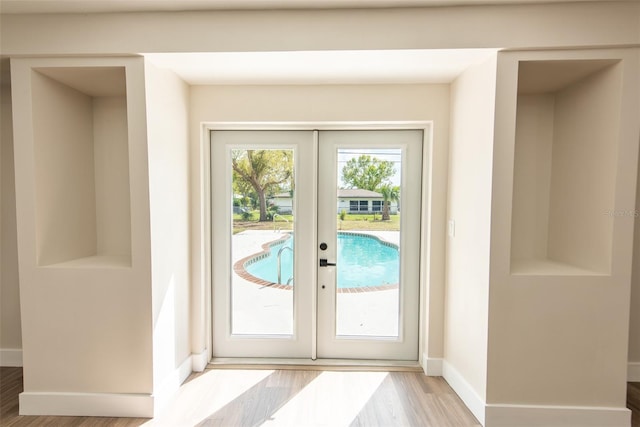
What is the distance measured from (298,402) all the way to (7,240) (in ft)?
9.08

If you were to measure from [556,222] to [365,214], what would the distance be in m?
1.42

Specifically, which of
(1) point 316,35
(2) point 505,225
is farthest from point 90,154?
(2) point 505,225

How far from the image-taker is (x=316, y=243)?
8.87 feet

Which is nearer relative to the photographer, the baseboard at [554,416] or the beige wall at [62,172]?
the baseboard at [554,416]

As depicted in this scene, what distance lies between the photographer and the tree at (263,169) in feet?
8.83

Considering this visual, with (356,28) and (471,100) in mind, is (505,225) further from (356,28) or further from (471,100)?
(356,28)

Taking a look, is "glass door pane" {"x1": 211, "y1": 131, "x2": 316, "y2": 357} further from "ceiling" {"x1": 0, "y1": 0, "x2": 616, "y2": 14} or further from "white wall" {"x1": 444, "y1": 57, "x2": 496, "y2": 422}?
"white wall" {"x1": 444, "y1": 57, "x2": 496, "y2": 422}

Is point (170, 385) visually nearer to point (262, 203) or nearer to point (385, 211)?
point (262, 203)

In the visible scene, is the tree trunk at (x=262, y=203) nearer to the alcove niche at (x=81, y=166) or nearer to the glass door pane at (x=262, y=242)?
the glass door pane at (x=262, y=242)

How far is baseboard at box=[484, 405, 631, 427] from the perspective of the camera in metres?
1.90

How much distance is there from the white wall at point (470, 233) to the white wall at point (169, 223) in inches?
84.0

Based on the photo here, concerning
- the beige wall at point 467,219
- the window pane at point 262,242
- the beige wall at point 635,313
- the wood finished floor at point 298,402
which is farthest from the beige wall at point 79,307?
the beige wall at point 635,313

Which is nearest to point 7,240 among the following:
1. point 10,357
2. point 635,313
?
point 10,357

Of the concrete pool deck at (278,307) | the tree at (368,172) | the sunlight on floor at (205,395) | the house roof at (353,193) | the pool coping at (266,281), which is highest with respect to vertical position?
the tree at (368,172)
